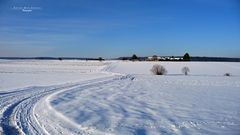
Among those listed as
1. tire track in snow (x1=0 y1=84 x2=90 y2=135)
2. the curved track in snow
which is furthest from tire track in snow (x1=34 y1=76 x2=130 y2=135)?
tire track in snow (x1=0 y1=84 x2=90 y2=135)

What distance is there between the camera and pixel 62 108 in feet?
39.4

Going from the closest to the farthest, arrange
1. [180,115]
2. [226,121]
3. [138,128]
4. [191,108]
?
[138,128], [226,121], [180,115], [191,108]

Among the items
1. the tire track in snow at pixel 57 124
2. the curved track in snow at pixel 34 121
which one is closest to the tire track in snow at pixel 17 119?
the curved track in snow at pixel 34 121

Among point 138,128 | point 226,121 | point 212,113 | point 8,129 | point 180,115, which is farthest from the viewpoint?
point 212,113

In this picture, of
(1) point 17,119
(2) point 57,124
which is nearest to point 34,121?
(1) point 17,119

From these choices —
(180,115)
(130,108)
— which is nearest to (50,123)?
(130,108)

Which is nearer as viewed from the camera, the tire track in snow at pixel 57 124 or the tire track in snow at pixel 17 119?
the tire track in snow at pixel 17 119

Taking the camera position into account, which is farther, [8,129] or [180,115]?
[180,115]

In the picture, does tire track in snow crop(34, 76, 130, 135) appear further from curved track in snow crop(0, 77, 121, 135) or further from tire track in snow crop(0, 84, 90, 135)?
tire track in snow crop(0, 84, 90, 135)

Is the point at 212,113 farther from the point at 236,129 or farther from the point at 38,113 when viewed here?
the point at 38,113

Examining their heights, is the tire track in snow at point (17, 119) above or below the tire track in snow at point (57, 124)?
above

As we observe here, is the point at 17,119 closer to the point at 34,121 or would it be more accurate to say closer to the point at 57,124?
the point at 34,121

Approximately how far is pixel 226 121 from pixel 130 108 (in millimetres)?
4209

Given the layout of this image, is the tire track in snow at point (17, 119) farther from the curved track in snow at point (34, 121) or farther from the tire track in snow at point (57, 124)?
the tire track in snow at point (57, 124)
